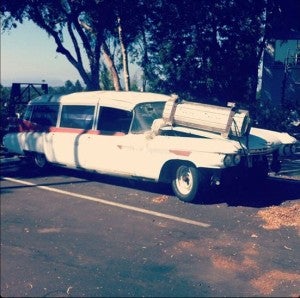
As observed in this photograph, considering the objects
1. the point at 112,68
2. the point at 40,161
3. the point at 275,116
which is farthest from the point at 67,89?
the point at 40,161

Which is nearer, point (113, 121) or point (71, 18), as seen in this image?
point (113, 121)

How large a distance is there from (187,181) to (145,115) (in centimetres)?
158

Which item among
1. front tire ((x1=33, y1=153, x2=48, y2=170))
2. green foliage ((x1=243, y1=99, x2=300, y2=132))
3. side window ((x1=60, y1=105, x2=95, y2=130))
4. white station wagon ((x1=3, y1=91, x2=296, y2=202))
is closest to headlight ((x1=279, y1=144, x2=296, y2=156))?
white station wagon ((x1=3, y1=91, x2=296, y2=202))

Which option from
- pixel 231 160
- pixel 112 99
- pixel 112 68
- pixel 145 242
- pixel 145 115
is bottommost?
pixel 145 242

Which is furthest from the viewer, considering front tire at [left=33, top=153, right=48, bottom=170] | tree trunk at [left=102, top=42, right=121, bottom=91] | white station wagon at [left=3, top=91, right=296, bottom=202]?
tree trunk at [left=102, top=42, right=121, bottom=91]

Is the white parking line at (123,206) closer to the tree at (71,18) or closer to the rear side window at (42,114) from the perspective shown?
the rear side window at (42,114)

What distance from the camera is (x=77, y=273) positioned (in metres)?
4.44

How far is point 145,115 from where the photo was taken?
788 cm

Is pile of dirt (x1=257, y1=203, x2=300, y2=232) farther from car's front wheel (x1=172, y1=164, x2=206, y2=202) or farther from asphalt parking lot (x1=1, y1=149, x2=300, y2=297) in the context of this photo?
car's front wheel (x1=172, y1=164, x2=206, y2=202)

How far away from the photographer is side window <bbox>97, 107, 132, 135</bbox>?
7.82 metres

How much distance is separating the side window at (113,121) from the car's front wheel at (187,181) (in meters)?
1.35

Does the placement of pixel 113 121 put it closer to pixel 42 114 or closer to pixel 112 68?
pixel 42 114

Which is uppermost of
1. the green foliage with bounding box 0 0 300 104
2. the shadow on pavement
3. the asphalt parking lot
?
the green foliage with bounding box 0 0 300 104

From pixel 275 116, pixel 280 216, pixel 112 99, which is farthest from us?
pixel 275 116
